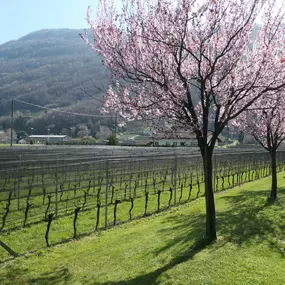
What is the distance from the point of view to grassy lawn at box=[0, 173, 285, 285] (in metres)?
5.58

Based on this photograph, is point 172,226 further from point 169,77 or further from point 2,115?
point 2,115

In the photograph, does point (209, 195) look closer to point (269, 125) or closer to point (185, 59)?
point (185, 59)

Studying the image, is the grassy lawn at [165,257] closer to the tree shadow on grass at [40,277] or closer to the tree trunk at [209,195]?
the tree shadow on grass at [40,277]

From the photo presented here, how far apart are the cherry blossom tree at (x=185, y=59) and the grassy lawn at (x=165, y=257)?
0.89m

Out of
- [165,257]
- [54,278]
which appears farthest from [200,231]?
[54,278]

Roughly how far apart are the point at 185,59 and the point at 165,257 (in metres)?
4.17

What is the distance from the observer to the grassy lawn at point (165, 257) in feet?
18.3

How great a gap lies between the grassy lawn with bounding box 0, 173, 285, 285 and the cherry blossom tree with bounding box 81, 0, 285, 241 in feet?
2.92

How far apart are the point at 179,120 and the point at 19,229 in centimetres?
537

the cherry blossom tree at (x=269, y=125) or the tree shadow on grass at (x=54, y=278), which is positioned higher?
the cherry blossom tree at (x=269, y=125)

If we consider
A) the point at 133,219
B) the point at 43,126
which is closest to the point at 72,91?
the point at 43,126

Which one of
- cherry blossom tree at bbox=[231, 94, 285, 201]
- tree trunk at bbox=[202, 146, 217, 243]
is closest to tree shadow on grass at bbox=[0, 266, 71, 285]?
tree trunk at bbox=[202, 146, 217, 243]

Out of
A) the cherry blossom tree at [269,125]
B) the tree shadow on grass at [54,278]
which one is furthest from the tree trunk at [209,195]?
the cherry blossom tree at [269,125]

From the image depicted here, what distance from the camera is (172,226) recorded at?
356 inches
